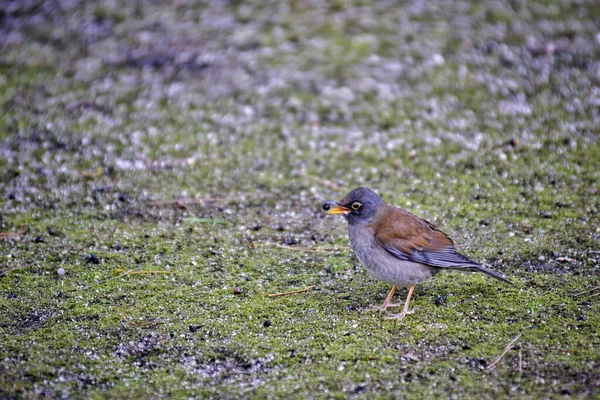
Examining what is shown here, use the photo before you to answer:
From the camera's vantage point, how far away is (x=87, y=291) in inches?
234

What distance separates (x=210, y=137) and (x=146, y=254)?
3135 millimetres

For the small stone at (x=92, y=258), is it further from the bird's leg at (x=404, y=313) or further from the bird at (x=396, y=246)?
the bird's leg at (x=404, y=313)

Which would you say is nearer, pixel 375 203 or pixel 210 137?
pixel 375 203

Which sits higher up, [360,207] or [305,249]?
[360,207]

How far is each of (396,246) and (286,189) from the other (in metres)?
2.67

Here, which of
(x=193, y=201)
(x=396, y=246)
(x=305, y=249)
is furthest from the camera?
(x=193, y=201)

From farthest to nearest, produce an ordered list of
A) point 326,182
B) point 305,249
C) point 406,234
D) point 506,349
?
point 326,182 → point 305,249 → point 406,234 → point 506,349

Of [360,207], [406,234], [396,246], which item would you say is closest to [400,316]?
[396,246]

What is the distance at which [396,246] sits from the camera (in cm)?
580

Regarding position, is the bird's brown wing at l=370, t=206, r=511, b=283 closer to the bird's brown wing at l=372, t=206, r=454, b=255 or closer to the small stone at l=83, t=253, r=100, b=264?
the bird's brown wing at l=372, t=206, r=454, b=255

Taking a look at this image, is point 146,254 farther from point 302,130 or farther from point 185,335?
point 302,130

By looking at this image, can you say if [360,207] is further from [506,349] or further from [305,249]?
[506,349]

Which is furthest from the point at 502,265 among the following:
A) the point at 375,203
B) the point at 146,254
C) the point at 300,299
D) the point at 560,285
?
the point at 146,254

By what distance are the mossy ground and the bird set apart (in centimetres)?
32
